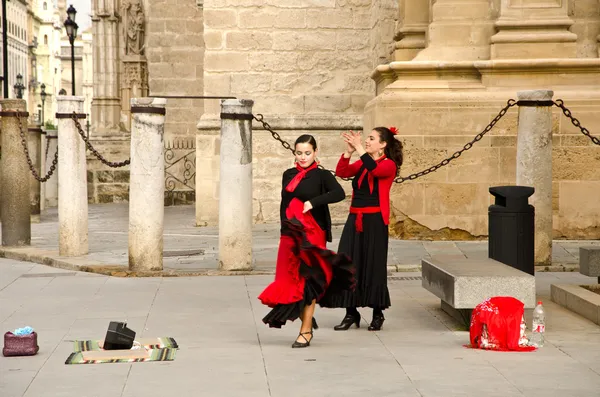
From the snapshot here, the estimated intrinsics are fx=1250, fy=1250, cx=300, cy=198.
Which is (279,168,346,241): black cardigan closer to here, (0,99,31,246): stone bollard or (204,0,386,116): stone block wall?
(0,99,31,246): stone bollard

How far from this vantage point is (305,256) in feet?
28.3

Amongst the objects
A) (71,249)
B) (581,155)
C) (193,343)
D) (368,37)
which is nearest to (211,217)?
(368,37)

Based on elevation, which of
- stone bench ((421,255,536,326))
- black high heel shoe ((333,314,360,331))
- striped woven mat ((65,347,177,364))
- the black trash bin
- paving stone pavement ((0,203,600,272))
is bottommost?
striped woven mat ((65,347,177,364))

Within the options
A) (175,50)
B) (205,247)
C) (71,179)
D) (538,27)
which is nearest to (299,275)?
(71,179)

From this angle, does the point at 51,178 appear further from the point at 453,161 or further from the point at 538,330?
the point at 538,330

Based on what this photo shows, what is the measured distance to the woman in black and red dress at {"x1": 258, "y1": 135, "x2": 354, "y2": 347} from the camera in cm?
859

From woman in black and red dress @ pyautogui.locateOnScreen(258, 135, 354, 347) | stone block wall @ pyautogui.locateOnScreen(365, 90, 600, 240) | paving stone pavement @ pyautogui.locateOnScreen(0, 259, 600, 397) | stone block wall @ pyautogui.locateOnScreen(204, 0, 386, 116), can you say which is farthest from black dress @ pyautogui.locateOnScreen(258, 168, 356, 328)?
stone block wall @ pyautogui.locateOnScreen(204, 0, 386, 116)

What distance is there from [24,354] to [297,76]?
463 inches

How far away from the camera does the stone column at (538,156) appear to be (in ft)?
43.2

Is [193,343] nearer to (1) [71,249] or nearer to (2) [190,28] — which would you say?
(1) [71,249]

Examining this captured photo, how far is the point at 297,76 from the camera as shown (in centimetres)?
1945

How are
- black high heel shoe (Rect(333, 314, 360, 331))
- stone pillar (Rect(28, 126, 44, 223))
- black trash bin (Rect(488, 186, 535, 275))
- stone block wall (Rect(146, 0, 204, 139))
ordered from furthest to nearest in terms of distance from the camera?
stone block wall (Rect(146, 0, 204, 139)) < stone pillar (Rect(28, 126, 44, 223)) < black trash bin (Rect(488, 186, 535, 275)) < black high heel shoe (Rect(333, 314, 360, 331))

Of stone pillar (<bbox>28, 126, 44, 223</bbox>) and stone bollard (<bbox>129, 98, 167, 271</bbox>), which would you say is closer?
stone bollard (<bbox>129, 98, 167, 271</bbox>)

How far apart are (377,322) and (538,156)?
4536mm
